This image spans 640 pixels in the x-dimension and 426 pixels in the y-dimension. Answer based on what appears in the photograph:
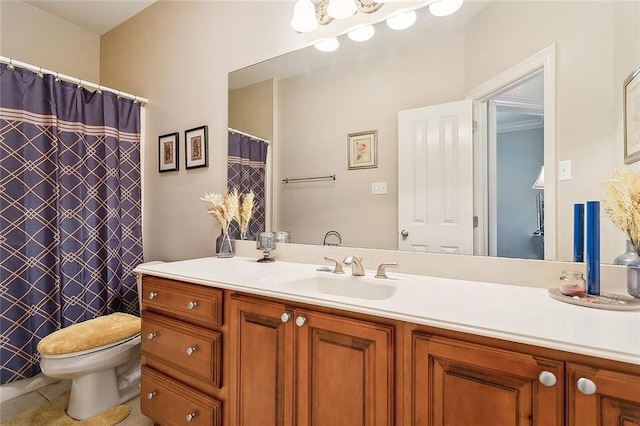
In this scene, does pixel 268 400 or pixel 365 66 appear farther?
pixel 365 66

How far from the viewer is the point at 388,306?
871 mm

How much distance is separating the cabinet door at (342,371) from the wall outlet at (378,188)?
719mm

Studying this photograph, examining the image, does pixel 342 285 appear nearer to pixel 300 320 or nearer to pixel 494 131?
pixel 300 320

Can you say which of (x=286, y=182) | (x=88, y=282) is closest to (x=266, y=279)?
(x=286, y=182)

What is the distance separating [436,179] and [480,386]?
0.83 meters

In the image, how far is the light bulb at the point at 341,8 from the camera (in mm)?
1508

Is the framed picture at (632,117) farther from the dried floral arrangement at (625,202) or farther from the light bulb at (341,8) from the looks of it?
the light bulb at (341,8)

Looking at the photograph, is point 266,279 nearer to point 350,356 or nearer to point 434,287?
point 350,356

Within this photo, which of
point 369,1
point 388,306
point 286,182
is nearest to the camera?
point 388,306

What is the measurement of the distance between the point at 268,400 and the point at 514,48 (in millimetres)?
1582

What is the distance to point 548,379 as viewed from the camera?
658 mm

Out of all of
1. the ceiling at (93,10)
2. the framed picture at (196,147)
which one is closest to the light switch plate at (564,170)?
the framed picture at (196,147)

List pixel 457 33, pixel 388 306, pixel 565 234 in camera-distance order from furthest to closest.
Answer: pixel 457 33, pixel 565 234, pixel 388 306

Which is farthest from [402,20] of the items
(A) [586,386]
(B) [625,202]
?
(A) [586,386]
